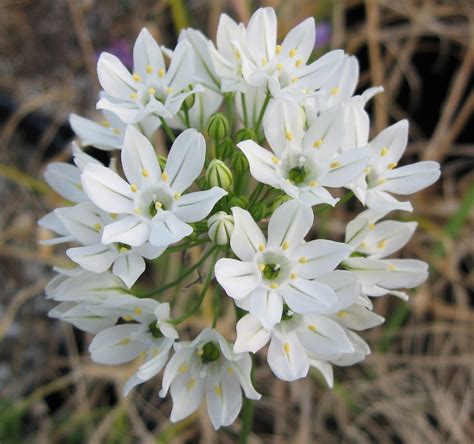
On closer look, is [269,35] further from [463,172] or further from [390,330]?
[463,172]

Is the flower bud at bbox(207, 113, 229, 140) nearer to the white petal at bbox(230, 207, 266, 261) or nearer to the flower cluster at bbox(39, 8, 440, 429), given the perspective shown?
the flower cluster at bbox(39, 8, 440, 429)

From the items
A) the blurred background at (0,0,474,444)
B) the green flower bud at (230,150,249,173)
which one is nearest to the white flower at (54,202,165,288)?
the green flower bud at (230,150,249,173)

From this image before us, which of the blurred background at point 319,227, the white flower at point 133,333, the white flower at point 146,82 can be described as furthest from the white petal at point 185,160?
the blurred background at point 319,227

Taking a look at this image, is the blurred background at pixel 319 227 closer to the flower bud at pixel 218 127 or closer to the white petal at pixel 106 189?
the flower bud at pixel 218 127

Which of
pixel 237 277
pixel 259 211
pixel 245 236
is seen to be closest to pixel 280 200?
pixel 259 211

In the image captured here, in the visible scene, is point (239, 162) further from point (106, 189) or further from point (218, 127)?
point (106, 189)

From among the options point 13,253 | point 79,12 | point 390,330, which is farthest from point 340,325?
point 79,12

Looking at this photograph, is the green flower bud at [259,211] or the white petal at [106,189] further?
the green flower bud at [259,211]
